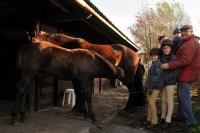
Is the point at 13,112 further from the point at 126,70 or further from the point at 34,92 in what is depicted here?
the point at 126,70

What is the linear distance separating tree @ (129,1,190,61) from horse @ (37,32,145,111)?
31.6m

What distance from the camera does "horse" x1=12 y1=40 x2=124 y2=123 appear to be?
6.32 m

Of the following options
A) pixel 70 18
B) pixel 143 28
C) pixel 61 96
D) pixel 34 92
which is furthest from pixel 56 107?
pixel 143 28

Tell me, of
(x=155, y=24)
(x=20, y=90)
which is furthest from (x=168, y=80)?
(x=155, y=24)

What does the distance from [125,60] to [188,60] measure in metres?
2.63

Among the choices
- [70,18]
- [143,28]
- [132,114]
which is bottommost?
[132,114]

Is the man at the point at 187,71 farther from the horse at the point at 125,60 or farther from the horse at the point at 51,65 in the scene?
the horse at the point at 125,60

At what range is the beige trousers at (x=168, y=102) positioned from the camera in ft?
22.6

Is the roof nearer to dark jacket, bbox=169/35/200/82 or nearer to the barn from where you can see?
the barn

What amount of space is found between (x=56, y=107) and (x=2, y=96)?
5.85 feet

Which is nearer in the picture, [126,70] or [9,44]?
[9,44]

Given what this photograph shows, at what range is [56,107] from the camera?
9383 millimetres

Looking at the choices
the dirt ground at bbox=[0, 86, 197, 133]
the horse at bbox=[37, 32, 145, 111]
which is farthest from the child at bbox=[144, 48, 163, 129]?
the horse at bbox=[37, 32, 145, 111]

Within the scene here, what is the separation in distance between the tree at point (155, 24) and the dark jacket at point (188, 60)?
112ft
